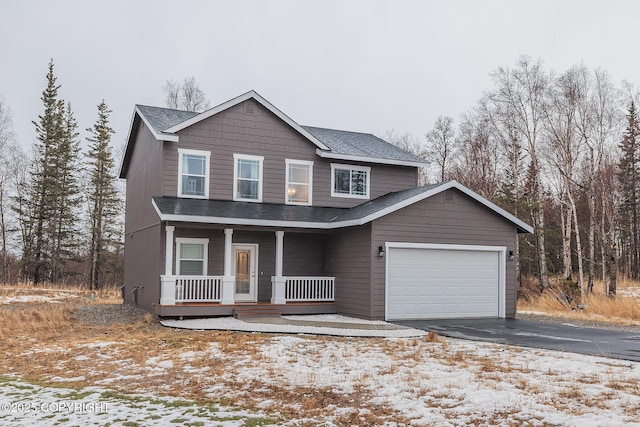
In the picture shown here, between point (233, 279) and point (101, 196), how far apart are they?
80.3 ft

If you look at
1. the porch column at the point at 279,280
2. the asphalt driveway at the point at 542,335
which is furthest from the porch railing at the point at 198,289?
the asphalt driveway at the point at 542,335

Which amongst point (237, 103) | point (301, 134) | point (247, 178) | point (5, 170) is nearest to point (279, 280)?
point (247, 178)

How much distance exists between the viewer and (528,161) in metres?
36.1

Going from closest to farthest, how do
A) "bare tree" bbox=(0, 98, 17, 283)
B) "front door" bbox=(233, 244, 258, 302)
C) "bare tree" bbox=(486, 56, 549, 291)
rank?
"front door" bbox=(233, 244, 258, 302)
"bare tree" bbox=(486, 56, 549, 291)
"bare tree" bbox=(0, 98, 17, 283)

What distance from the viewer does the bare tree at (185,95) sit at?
38.1 meters

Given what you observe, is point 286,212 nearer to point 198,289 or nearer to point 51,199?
point 198,289

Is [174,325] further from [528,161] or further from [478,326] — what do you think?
[528,161]

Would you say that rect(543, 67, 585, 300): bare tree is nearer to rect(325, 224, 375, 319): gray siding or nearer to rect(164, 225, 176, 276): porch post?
rect(325, 224, 375, 319): gray siding

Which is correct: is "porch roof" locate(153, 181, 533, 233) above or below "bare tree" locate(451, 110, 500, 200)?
below

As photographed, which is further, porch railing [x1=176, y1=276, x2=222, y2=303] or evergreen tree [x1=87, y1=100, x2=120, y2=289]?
evergreen tree [x1=87, y1=100, x2=120, y2=289]

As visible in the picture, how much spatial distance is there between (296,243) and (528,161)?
23.0 meters

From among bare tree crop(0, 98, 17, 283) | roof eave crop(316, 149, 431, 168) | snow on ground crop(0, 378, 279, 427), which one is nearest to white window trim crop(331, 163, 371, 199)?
roof eave crop(316, 149, 431, 168)

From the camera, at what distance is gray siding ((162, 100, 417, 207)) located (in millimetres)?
17344

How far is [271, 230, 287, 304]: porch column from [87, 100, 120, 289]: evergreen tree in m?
23.4
